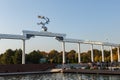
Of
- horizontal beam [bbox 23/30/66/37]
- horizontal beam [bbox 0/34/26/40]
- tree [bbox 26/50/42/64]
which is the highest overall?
horizontal beam [bbox 23/30/66/37]

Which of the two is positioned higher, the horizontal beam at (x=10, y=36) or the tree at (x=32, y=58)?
the horizontal beam at (x=10, y=36)

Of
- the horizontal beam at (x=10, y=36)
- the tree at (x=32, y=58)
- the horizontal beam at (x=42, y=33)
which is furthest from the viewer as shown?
the tree at (x=32, y=58)

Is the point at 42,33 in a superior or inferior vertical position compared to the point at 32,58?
superior

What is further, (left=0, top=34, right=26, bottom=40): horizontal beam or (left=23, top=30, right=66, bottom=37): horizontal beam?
(left=23, top=30, right=66, bottom=37): horizontal beam

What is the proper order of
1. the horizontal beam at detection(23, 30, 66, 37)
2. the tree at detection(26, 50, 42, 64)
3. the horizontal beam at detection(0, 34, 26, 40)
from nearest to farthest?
the horizontal beam at detection(0, 34, 26, 40) < the horizontal beam at detection(23, 30, 66, 37) < the tree at detection(26, 50, 42, 64)

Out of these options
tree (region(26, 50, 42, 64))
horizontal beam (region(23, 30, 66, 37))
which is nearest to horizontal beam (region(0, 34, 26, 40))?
horizontal beam (region(23, 30, 66, 37))

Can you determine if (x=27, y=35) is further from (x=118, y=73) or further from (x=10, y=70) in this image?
(x=118, y=73)

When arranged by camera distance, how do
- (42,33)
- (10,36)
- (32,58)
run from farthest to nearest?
(32,58) < (42,33) < (10,36)

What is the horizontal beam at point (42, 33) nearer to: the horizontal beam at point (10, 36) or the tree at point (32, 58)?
the horizontal beam at point (10, 36)

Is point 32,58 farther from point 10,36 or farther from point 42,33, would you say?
point 10,36

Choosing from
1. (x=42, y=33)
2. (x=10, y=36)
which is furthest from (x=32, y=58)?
(x=10, y=36)

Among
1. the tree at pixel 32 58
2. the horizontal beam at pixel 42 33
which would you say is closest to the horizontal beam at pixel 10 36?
the horizontal beam at pixel 42 33

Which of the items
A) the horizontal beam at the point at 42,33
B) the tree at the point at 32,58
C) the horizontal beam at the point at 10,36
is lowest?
the tree at the point at 32,58

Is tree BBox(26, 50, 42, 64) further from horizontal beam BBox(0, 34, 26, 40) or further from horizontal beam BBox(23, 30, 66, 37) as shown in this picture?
horizontal beam BBox(0, 34, 26, 40)
